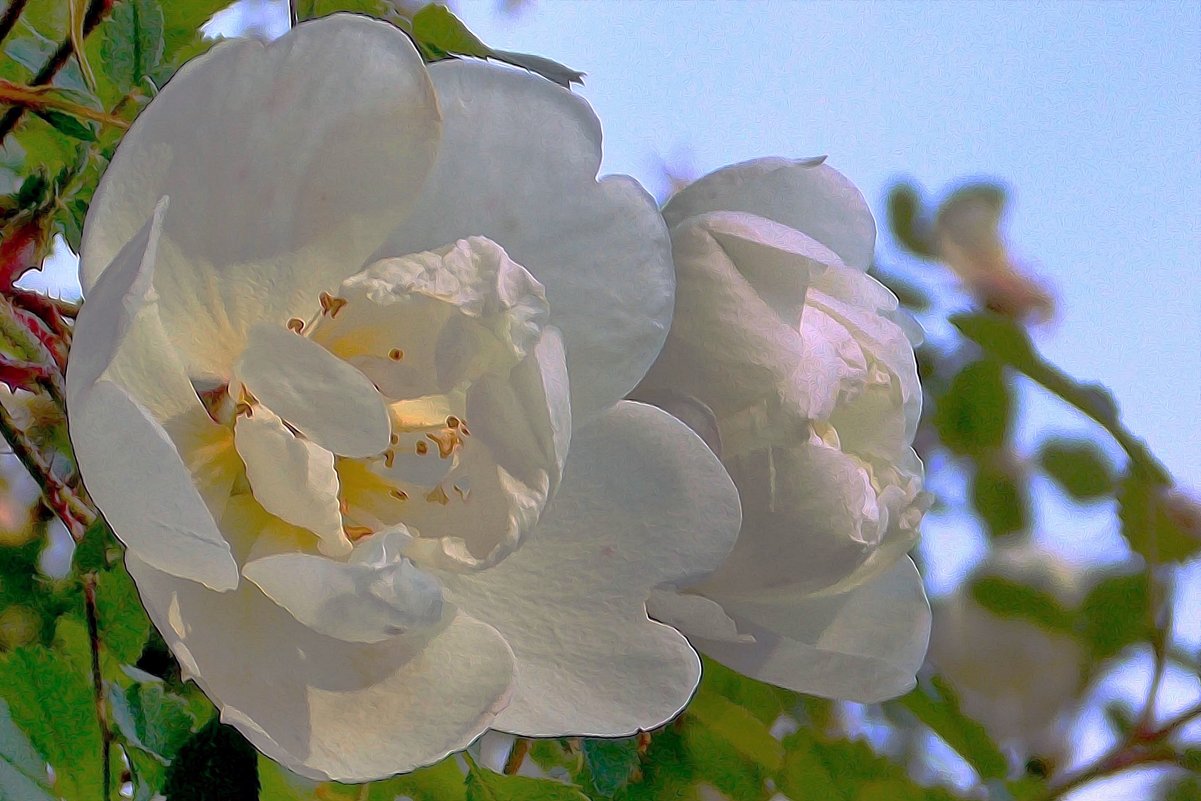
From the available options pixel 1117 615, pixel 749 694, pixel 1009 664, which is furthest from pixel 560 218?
pixel 1009 664

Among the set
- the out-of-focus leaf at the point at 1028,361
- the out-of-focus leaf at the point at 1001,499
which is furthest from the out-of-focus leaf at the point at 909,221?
the out-of-focus leaf at the point at 1028,361

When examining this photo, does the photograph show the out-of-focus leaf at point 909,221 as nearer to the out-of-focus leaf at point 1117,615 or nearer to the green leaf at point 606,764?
the out-of-focus leaf at point 1117,615

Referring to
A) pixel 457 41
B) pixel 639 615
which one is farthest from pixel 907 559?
pixel 457 41

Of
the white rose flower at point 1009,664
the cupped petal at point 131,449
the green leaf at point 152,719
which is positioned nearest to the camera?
the cupped petal at point 131,449

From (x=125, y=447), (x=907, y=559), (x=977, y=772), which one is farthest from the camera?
(x=977, y=772)

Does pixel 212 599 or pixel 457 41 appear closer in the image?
pixel 212 599

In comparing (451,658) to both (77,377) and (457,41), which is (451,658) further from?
(457,41)

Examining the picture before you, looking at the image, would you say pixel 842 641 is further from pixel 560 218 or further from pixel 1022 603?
pixel 1022 603
